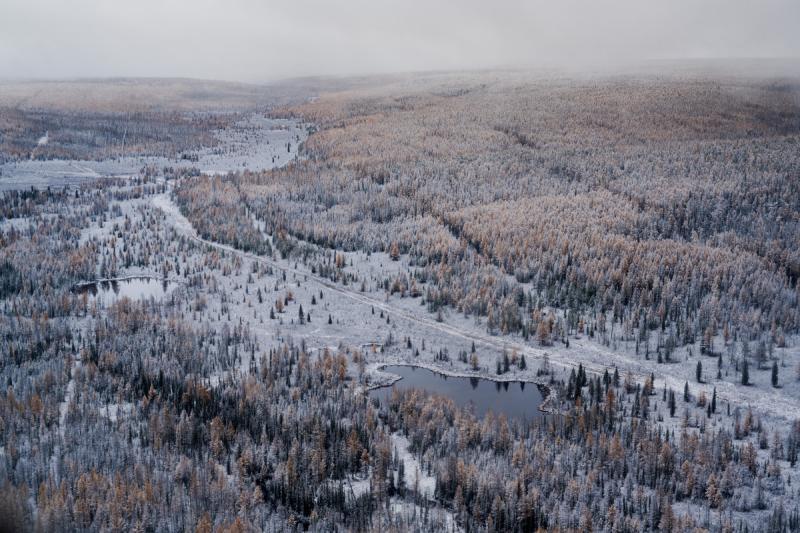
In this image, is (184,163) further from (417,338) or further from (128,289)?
(417,338)

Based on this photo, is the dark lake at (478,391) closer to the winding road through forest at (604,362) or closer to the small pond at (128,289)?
the winding road through forest at (604,362)

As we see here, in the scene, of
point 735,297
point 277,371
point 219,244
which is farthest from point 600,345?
point 219,244

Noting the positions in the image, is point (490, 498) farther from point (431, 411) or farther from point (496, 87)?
point (496, 87)

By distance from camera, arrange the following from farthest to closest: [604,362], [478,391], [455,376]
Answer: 1. [604,362]
2. [455,376]
3. [478,391]

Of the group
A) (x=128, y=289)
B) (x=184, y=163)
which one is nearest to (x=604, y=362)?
(x=128, y=289)

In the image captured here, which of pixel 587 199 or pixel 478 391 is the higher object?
pixel 587 199

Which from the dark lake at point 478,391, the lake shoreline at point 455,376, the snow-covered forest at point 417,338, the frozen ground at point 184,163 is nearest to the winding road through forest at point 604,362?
the snow-covered forest at point 417,338

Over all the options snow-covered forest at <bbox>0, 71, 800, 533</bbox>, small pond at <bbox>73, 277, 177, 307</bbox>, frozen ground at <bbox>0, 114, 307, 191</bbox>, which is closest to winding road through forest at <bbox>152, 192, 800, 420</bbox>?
snow-covered forest at <bbox>0, 71, 800, 533</bbox>
